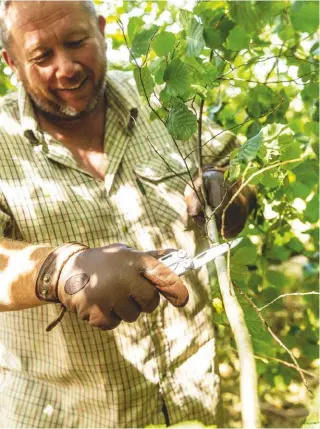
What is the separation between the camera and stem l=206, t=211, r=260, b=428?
1.02 meters

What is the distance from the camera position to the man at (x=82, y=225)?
2035 mm

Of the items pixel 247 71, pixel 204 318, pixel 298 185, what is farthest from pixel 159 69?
pixel 247 71

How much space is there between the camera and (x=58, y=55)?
6.86ft

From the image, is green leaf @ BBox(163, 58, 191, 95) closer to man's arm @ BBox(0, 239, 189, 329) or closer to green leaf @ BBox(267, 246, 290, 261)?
man's arm @ BBox(0, 239, 189, 329)

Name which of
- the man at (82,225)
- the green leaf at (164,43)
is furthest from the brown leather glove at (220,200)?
the green leaf at (164,43)

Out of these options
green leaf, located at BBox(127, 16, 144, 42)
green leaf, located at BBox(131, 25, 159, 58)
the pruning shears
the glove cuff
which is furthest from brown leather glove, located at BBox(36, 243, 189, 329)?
green leaf, located at BBox(127, 16, 144, 42)

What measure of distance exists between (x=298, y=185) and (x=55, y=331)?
51.9 inches

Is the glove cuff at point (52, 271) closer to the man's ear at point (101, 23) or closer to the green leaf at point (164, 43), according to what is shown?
the green leaf at point (164, 43)

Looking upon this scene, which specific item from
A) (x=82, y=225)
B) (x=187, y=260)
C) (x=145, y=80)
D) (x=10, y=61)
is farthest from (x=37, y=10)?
(x=187, y=260)

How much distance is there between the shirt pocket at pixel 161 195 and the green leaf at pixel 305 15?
2.55 feet

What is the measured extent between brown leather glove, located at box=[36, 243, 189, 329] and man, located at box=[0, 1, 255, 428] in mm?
463

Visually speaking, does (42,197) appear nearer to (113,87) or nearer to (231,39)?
(113,87)

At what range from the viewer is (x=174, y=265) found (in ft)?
5.16

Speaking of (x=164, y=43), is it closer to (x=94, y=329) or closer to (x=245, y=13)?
(x=245, y=13)
